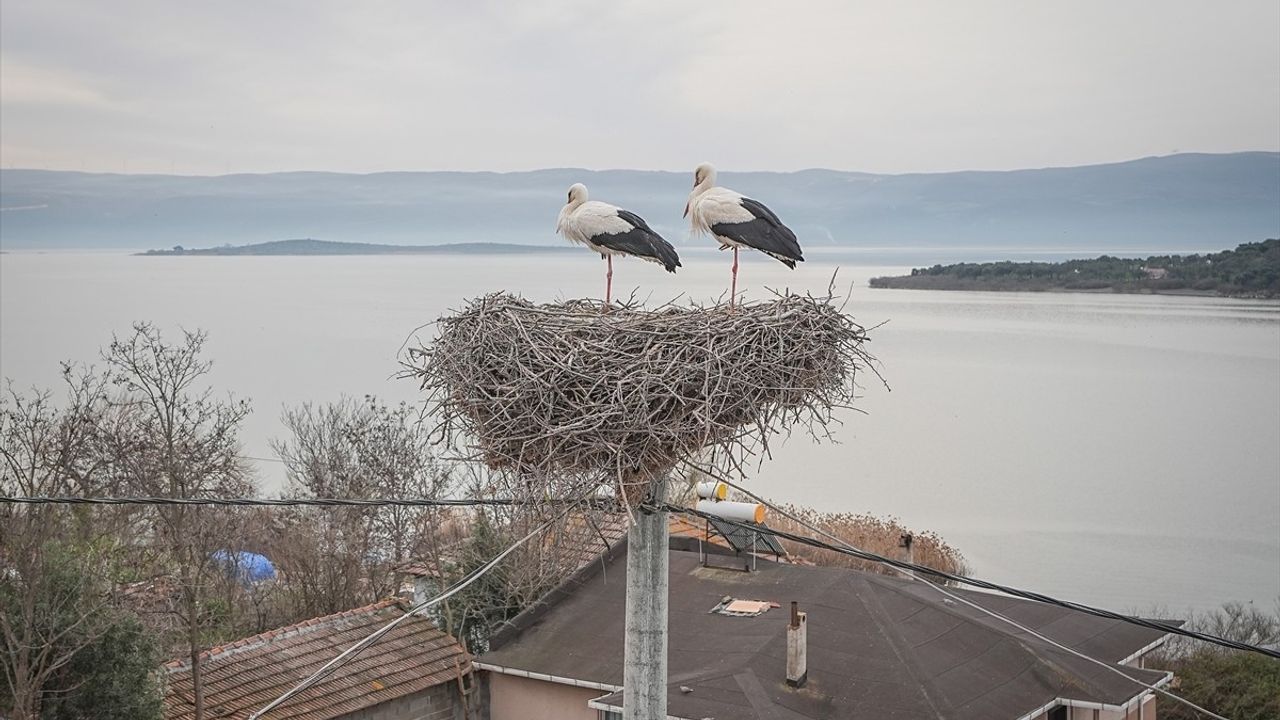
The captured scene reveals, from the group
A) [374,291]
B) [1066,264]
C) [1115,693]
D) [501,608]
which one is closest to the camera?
[1115,693]

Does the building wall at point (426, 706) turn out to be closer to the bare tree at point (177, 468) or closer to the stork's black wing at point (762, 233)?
the bare tree at point (177, 468)

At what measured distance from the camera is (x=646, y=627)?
7.55 meters

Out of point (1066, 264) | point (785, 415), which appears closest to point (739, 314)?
point (785, 415)

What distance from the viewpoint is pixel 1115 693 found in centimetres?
1495

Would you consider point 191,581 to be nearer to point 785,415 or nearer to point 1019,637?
point 1019,637

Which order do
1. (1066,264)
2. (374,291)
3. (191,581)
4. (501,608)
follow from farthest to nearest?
(374,291)
(1066,264)
(501,608)
(191,581)

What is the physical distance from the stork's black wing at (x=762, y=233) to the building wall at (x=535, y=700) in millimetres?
8657

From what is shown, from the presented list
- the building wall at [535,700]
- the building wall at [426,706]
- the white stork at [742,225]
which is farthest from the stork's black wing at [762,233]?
the building wall at [426,706]

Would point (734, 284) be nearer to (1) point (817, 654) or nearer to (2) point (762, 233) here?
A: (2) point (762, 233)

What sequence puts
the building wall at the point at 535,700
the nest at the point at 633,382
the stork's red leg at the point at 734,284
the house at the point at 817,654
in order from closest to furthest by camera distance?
1. the nest at the point at 633,382
2. the stork's red leg at the point at 734,284
3. the house at the point at 817,654
4. the building wall at the point at 535,700

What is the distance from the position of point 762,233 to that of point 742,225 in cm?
16

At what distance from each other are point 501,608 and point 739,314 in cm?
1564

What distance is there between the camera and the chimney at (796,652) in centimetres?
1444

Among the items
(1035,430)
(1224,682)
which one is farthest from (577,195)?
(1035,430)
